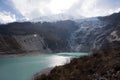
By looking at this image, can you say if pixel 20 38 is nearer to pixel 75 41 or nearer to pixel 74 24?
pixel 75 41

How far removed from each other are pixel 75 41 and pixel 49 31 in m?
23.4

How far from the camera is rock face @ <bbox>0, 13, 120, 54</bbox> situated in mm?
124419

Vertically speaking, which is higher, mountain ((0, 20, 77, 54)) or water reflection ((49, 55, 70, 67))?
mountain ((0, 20, 77, 54))

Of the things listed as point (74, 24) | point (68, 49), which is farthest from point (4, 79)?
point (74, 24)

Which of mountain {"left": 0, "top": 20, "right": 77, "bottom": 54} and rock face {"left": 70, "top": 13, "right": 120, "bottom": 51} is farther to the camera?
rock face {"left": 70, "top": 13, "right": 120, "bottom": 51}

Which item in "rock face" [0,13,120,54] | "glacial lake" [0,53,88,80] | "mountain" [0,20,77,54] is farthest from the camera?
"rock face" [0,13,120,54]

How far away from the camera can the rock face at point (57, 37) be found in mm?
124419

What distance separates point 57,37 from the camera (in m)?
167

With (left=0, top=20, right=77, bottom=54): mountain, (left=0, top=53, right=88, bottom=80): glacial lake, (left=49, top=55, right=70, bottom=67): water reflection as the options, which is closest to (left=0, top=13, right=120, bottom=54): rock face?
(left=0, top=20, right=77, bottom=54): mountain

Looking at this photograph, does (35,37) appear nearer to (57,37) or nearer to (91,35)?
(57,37)

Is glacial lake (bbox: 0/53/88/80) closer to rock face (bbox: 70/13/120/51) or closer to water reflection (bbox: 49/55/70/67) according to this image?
water reflection (bbox: 49/55/70/67)

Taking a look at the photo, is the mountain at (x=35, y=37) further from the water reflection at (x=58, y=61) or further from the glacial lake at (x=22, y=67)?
the glacial lake at (x=22, y=67)

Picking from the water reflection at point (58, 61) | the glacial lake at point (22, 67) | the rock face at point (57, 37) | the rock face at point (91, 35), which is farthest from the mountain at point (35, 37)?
the glacial lake at point (22, 67)

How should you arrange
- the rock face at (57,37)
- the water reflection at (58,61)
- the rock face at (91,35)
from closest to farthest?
the water reflection at (58,61)
the rock face at (57,37)
the rock face at (91,35)
